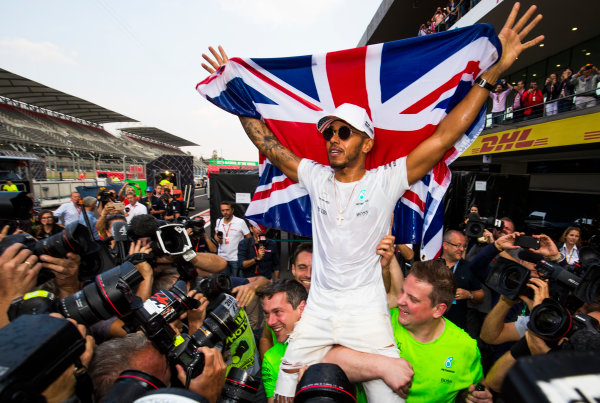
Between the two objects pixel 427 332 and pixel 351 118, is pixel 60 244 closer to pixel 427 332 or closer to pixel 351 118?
pixel 351 118

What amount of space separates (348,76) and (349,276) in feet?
5.28

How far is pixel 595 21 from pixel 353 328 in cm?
1492

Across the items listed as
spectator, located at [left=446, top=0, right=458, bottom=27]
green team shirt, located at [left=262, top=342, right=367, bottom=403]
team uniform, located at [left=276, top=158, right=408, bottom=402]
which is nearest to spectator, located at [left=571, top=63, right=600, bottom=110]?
spectator, located at [left=446, top=0, right=458, bottom=27]

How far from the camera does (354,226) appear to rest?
1779mm

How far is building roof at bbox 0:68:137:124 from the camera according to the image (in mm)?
22020

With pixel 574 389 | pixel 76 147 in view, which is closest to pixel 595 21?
pixel 574 389

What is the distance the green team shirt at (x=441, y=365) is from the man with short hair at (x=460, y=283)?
43.4 inches

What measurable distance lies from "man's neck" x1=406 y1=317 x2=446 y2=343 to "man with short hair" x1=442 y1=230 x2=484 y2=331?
113 cm

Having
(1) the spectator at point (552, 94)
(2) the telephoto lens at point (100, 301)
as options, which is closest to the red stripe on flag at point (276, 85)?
(2) the telephoto lens at point (100, 301)

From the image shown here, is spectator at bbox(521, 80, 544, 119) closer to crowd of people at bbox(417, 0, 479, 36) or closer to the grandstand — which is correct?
crowd of people at bbox(417, 0, 479, 36)

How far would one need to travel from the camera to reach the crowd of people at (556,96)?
7.94 meters

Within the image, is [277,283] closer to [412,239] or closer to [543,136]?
[412,239]

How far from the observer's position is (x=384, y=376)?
4.75 ft

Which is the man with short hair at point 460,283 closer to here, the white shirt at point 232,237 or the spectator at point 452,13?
the white shirt at point 232,237
